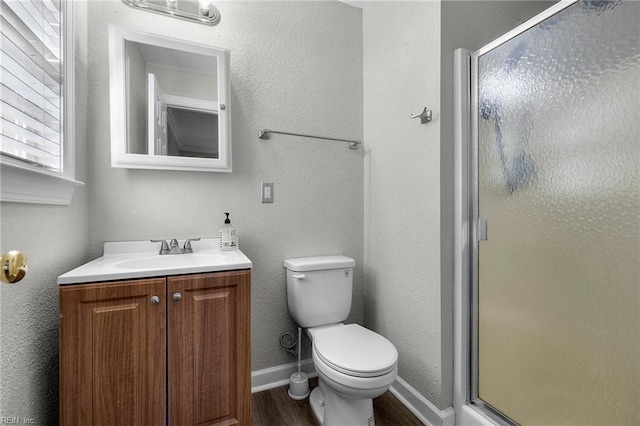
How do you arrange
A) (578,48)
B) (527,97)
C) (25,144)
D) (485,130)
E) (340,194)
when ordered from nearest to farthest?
(25,144), (578,48), (527,97), (485,130), (340,194)

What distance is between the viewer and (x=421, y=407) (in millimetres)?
1445

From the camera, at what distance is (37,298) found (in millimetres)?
985

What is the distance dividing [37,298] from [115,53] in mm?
1102

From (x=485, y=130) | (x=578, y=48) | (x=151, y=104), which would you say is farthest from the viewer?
(x=151, y=104)

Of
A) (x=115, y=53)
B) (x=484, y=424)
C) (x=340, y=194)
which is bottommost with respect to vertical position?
(x=484, y=424)

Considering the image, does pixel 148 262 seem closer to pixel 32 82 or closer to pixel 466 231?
pixel 32 82

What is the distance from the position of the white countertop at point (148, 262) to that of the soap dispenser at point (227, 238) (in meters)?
0.04

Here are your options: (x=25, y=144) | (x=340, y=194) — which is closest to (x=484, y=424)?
(x=340, y=194)

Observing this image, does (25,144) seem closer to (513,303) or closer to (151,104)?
(151,104)

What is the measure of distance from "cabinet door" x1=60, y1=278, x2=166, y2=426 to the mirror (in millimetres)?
665

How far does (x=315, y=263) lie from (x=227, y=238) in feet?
1.64

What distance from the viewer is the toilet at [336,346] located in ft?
3.72

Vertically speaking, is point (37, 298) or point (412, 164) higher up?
point (412, 164)

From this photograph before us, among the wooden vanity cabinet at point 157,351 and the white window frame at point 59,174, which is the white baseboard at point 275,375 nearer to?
the wooden vanity cabinet at point 157,351
